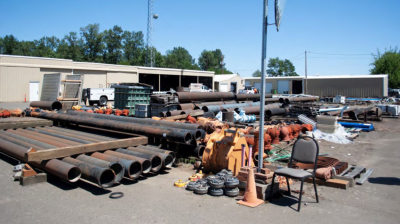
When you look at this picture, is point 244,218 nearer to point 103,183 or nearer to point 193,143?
point 103,183

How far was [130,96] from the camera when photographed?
58.2 ft

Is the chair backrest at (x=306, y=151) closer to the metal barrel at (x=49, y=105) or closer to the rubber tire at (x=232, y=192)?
the rubber tire at (x=232, y=192)

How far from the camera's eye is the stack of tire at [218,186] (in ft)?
18.5

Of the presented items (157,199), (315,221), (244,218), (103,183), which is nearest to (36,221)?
(103,183)

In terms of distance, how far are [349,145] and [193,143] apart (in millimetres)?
6743

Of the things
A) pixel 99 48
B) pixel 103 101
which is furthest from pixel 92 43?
pixel 103 101

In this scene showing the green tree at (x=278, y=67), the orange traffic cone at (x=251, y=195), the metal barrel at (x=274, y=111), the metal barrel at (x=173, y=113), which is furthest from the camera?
the green tree at (x=278, y=67)

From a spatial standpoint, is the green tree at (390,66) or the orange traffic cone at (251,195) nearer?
the orange traffic cone at (251,195)

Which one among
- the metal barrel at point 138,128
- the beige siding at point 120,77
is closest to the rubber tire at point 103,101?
the beige siding at point 120,77

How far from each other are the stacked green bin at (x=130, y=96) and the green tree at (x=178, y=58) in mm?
66477

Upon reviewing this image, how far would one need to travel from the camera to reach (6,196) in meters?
5.52

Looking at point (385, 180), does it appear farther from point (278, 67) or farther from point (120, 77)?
point (278, 67)

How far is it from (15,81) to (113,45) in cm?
5265

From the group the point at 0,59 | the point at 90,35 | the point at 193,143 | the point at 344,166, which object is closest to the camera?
the point at 344,166
